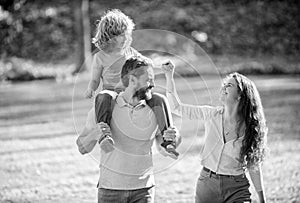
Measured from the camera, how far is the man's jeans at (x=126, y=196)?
8.50 ft

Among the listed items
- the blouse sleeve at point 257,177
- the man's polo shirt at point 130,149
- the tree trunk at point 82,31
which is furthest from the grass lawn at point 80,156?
the tree trunk at point 82,31

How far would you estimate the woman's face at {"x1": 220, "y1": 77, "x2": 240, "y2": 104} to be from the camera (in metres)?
2.97

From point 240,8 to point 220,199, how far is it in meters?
15.2

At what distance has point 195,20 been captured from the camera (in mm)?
17000

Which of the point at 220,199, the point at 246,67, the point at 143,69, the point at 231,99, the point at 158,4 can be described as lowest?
the point at 246,67

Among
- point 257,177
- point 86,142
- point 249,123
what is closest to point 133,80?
point 86,142

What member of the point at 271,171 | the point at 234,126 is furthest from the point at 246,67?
the point at 234,126

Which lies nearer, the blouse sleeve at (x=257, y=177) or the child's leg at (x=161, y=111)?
the child's leg at (x=161, y=111)

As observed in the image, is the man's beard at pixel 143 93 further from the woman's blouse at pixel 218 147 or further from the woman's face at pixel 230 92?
the woman's face at pixel 230 92

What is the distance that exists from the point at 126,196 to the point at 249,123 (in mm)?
793

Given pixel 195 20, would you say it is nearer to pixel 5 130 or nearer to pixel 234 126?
pixel 5 130

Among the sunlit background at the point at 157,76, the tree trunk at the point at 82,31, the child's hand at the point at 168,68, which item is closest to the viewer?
the child's hand at the point at 168,68

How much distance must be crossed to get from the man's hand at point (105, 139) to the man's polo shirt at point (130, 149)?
0.19 feet

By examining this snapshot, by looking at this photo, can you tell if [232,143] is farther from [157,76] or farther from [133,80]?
[133,80]
